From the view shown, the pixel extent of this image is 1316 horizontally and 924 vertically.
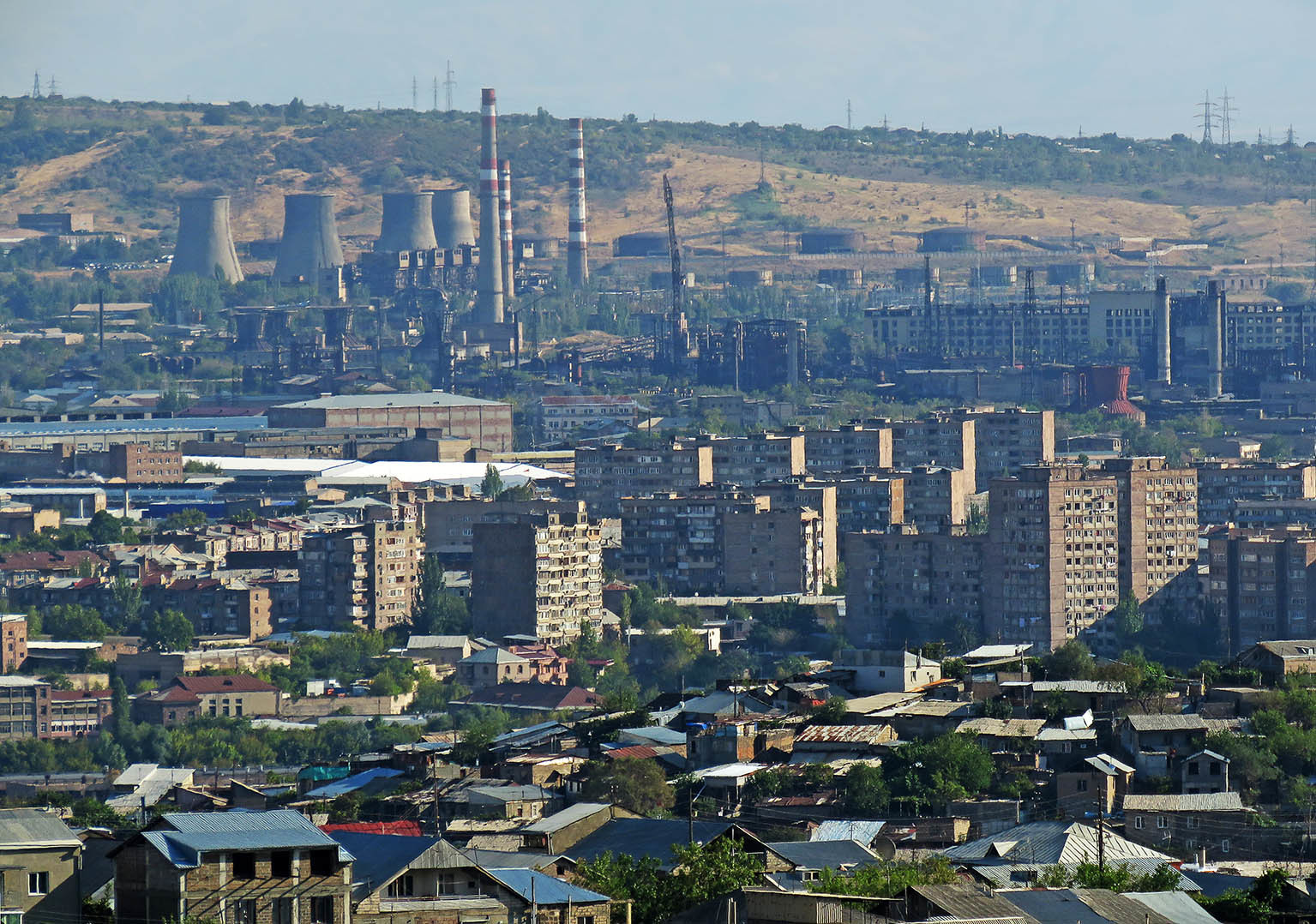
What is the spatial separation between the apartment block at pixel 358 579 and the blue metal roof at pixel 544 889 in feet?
176

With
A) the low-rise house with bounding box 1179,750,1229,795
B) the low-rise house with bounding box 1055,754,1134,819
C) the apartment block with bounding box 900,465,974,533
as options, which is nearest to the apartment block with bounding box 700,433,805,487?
the apartment block with bounding box 900,465,974,533

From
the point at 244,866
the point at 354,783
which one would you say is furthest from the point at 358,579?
the point at 244,866

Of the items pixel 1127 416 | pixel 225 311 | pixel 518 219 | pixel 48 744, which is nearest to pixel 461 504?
pixel 48 744

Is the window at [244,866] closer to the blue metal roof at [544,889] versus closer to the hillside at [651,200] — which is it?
the blue metal roof at [544,889]

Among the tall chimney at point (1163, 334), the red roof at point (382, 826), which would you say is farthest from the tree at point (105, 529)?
the red roof at point (382, 826)

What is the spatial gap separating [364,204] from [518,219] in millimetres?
7811

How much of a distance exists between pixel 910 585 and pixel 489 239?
81.1m

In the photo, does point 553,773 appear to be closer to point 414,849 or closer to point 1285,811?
point 1285,811

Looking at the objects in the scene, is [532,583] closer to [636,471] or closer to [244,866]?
[636,471]

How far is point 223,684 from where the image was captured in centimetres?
6888

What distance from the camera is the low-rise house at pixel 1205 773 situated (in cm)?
3566

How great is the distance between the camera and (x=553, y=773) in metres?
39.3

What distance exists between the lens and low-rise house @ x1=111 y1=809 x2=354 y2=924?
2234cm

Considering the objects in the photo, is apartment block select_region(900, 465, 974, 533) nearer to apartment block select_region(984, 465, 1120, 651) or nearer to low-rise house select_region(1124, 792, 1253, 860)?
apartment block select_region(984, 465, 1120, 651)
